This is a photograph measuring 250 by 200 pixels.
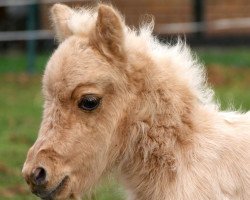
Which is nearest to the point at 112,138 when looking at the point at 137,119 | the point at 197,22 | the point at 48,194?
the point at 137,119

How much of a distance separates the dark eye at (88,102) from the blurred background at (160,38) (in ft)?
27.6

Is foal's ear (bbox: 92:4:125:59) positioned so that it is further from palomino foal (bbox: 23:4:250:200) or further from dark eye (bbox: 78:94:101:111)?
dark eye (bbox: 78:94:101:111)

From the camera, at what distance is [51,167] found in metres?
5.02

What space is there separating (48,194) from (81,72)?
73 cm

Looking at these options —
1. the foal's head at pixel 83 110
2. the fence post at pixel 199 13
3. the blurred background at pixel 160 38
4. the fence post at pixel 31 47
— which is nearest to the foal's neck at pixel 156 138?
the foal's head at pixel 83 110

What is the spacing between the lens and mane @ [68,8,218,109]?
18.0 ft

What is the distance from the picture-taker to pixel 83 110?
16.9 ft

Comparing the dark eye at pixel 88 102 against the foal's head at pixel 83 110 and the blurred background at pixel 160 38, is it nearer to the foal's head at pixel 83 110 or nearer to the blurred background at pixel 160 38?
the foal's head at pixel 83 110

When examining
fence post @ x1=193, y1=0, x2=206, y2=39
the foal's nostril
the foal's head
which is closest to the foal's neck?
the foal's head

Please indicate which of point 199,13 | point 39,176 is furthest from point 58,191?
point 199,13

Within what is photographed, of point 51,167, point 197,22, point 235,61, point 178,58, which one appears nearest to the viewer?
point 51,167

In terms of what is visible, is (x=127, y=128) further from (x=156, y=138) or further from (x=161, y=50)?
(x=161, y=50)

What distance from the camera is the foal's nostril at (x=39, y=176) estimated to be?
4953mm

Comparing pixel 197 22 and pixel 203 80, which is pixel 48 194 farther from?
pixel 197 22
